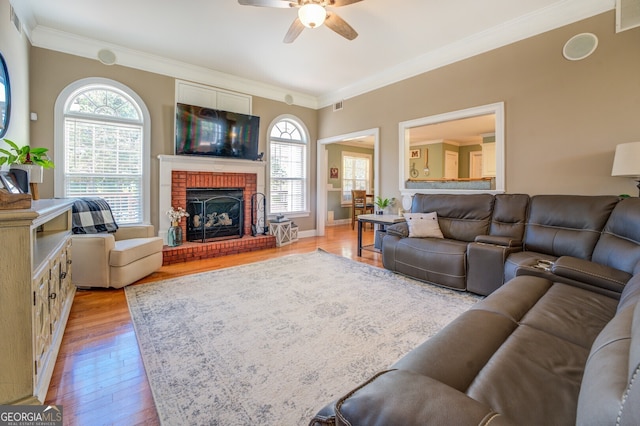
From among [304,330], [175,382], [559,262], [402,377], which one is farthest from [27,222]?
[559,262]

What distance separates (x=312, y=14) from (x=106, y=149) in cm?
353

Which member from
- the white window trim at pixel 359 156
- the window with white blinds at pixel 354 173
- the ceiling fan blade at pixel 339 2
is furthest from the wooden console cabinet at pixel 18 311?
the window with white blinds at pixel 354 173

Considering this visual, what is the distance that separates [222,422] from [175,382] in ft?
1.55

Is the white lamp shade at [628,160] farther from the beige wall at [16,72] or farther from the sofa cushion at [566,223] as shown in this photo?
the beige wall at [16,72]

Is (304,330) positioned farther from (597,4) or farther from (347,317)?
(597,4)

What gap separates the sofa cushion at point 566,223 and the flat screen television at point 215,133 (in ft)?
14.6

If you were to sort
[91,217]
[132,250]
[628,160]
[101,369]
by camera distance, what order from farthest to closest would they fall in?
[91,217]
[132,250]
[628,160]
[101,369]

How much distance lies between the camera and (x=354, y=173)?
920cm

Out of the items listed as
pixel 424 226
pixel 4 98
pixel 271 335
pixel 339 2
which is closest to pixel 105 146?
pixel 4 98

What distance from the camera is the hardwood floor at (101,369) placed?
1.44 metres

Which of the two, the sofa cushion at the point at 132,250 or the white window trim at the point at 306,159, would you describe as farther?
the white window trim at the point at 306,159

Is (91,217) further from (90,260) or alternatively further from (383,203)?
(383,203)

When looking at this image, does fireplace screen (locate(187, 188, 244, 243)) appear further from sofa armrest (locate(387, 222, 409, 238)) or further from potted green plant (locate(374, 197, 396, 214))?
sofa armrest (locate(387, 222, 409, 238))

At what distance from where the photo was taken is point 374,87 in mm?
5152
